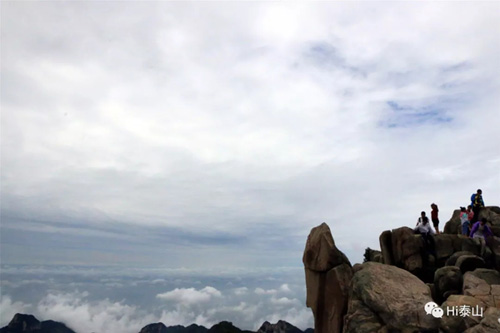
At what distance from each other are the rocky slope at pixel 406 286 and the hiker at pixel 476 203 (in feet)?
5.55

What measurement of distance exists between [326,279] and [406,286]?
7221 millimetres

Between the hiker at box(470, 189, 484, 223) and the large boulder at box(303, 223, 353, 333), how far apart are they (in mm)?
13747

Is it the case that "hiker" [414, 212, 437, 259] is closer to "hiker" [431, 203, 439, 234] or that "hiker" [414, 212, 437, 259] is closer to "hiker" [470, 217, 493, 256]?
"hiker" [470, 217, 493, 256]

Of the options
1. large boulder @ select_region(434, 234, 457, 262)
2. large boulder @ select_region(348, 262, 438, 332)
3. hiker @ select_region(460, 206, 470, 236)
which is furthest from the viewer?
hiker @ select_region(460, 206, 470, 236)

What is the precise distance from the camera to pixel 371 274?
1320 inches

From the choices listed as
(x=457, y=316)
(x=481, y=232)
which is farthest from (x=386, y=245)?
(x=457, y=316)

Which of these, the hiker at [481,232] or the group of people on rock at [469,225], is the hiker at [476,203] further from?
the hiker at [481,232]

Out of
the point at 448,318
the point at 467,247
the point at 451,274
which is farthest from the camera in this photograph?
the point at 467,247

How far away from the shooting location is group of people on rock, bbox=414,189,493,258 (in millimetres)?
37719

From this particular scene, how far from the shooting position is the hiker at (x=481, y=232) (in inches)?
1473

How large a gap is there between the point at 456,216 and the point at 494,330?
24.4 meters

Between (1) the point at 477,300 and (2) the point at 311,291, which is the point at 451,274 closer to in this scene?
(1) the point at 477,300

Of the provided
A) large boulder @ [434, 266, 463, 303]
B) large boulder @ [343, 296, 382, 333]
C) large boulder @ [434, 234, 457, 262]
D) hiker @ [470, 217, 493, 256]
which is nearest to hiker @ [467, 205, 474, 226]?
hiker @ [470, 217, 493, 256]

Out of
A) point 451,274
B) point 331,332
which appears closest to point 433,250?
point 451,274
